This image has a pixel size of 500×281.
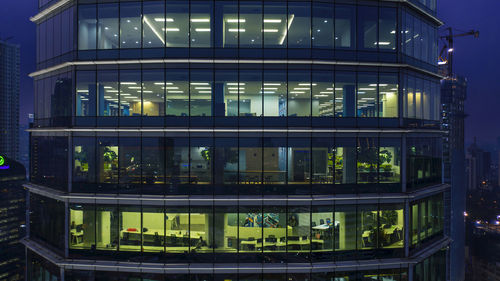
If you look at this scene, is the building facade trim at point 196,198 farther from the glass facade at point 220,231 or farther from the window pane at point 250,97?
the window pane at point 250,97

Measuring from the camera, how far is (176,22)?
20.5m

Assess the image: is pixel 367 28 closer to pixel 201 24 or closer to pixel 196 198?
pixel 201 24

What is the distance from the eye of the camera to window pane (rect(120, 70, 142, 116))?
20656 millimetres

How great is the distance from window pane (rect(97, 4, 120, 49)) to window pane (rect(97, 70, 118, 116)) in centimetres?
191

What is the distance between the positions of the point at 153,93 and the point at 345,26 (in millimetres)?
14217

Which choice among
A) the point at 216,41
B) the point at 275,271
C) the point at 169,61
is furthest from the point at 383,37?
the point at 275,271

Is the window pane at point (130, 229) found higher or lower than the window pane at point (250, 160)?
lower

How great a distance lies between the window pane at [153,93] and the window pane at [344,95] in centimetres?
1202

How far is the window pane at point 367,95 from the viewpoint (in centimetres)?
2125

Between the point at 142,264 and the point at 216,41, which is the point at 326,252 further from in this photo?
the point at 216,41

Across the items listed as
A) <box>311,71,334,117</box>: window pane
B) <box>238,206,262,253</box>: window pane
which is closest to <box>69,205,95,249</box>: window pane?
<box>238,206,262,253</box>: window pane

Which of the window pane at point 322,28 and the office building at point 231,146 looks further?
the window pane at point 322,28

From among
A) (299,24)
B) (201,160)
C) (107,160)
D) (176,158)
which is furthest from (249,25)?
(107,160)

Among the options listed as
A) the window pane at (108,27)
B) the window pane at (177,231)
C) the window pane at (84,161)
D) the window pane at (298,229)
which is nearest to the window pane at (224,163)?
the window pane at (177,231)
